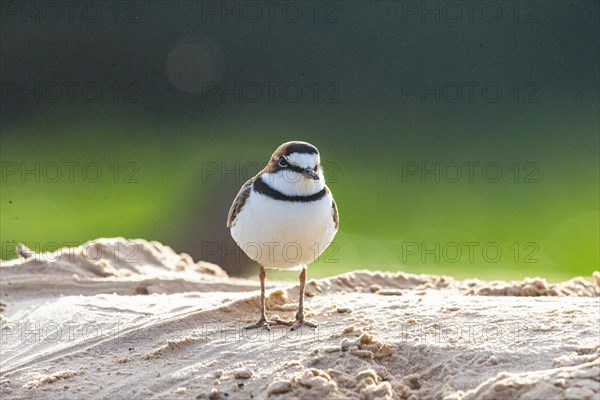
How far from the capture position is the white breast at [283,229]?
4.99 m

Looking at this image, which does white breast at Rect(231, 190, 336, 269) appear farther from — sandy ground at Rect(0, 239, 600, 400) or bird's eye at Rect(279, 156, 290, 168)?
sandy ground at Rect(0, 239, 600, 400)

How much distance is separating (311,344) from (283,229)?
0.76 meters

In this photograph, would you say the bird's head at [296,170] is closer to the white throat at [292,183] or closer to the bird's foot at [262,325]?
the white throat at [292,183]

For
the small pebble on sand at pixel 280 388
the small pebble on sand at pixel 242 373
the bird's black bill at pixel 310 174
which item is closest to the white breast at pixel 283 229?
the bird's black bill at pixel 310 174

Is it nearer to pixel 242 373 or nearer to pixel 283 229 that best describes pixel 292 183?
pixel 283 229

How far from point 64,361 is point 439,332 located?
231 centimetres

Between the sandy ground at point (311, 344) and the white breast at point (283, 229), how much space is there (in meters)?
0.49

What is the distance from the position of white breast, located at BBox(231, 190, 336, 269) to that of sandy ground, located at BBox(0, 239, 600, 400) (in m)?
0.49

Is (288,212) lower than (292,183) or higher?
lower

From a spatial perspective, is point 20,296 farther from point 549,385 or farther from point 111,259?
point 549,385

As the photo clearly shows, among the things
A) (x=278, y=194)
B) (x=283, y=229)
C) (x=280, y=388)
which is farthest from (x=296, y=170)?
(x=280, y=388)

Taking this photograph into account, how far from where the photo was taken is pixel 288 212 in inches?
196

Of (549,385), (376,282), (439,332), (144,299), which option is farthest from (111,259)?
(549,385)

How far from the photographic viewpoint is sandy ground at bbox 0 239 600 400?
3.98 metres
